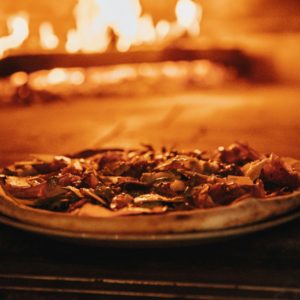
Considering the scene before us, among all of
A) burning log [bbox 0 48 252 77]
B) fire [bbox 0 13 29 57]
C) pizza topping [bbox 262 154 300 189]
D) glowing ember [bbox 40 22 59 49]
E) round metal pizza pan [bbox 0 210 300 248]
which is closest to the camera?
round metal pizza pan [bbox 0 210 300 248]

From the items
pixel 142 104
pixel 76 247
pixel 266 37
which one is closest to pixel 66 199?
pixel 76 247

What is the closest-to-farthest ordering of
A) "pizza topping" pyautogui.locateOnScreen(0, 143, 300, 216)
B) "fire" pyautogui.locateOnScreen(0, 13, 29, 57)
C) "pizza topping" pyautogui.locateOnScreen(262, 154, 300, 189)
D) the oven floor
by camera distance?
1. "pizza topping" pyautogui.locateOnScreen(0, 143, 300, 216)
2. "pizza topping" pyautogui.locateOnScreen(262, 154, 300, 189)
3. the oven floor
4. "fire" pyautogui.locateOnScreen(0, 13, 29, 57)

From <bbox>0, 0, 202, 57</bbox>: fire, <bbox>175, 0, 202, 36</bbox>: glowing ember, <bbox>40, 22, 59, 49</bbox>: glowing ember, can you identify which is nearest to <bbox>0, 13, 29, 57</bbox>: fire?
<bbox>0, 0, 202, 57</bbox>: fire

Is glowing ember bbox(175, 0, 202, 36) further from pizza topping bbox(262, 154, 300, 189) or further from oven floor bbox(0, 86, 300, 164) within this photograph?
pizza topping bbox(262, 154, 300, 189)

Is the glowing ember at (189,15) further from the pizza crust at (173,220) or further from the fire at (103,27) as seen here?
the pizza crust at (173,220)

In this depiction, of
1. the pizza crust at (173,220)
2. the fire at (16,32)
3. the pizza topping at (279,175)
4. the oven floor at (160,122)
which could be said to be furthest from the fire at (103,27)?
the pizza crust at (173,220)

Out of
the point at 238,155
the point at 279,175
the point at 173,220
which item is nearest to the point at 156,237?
the point at 173,220

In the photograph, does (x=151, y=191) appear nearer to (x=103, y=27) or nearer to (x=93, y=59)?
(x=93, y=59)
